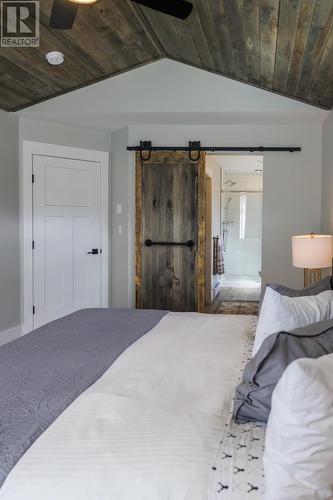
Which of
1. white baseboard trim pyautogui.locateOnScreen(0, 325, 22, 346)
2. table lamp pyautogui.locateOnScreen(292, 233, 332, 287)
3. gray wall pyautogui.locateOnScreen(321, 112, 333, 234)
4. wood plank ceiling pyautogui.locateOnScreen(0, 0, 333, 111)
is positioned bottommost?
white baseboard trim pyautogui.locateOnScreen(0, 325, 22, 346)

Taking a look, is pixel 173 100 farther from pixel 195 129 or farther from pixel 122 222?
pixel 122 222

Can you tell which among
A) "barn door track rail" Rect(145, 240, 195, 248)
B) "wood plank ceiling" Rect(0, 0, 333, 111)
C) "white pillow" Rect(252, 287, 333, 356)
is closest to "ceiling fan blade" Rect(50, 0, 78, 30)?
"wood plank ceiling" Rect(0, 0, 333, 111)

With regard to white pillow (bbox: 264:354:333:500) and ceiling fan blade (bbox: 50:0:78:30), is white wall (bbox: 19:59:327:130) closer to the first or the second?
ceiling fan blade (bbox: 50:0:78:30)

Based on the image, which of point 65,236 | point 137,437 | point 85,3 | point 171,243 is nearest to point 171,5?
point 85,3

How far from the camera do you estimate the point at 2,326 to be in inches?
168

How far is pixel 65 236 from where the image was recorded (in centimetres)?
480

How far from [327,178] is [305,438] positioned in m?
3.76

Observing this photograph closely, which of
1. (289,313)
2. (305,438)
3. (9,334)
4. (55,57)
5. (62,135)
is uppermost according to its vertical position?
(55,57)

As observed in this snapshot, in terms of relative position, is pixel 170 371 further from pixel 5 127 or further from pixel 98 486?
pixel 5 127

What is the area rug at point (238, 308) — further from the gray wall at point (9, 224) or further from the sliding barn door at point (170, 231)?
the gray wall at point (9, 224)

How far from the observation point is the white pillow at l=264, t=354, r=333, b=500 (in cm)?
86

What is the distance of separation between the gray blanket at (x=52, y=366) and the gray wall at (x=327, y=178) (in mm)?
2226

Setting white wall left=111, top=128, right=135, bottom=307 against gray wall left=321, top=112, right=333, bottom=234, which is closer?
gray wall left=321, top=112, right=333, bottom=234

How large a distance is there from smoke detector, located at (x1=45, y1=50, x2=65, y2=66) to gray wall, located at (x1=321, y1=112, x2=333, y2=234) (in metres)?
2.54
